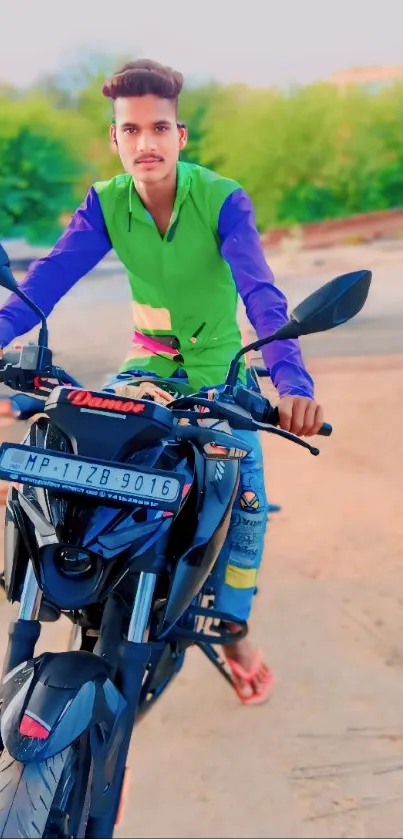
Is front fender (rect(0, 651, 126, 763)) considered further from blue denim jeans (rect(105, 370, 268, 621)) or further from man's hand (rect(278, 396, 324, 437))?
blue denim jeans (rect(105, 370, 268, 621))

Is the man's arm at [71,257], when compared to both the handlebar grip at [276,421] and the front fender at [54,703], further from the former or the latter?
the front fender at [54,703]

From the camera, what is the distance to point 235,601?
1.76 meters

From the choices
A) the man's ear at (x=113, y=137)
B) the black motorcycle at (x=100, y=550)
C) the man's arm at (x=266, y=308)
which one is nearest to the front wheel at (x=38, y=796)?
the black motorcycle at (x=100, y=550)

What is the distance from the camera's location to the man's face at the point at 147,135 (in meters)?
1.62

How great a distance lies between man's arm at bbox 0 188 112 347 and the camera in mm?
1757

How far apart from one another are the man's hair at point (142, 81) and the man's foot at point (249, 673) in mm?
1318

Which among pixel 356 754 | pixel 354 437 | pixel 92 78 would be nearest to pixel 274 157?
pixel 92 78

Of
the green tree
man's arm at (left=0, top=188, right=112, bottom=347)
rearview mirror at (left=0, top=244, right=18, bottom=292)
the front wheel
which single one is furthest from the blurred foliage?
the front wheel

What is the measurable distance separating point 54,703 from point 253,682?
106cm

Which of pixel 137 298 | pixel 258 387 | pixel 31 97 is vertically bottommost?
pixel 258 387

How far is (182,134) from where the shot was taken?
1.75m

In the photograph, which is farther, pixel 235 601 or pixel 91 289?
pixel 91 289

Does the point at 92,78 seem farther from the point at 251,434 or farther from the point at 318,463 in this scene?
the point at 251,434

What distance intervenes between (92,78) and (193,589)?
4366 millimetres
